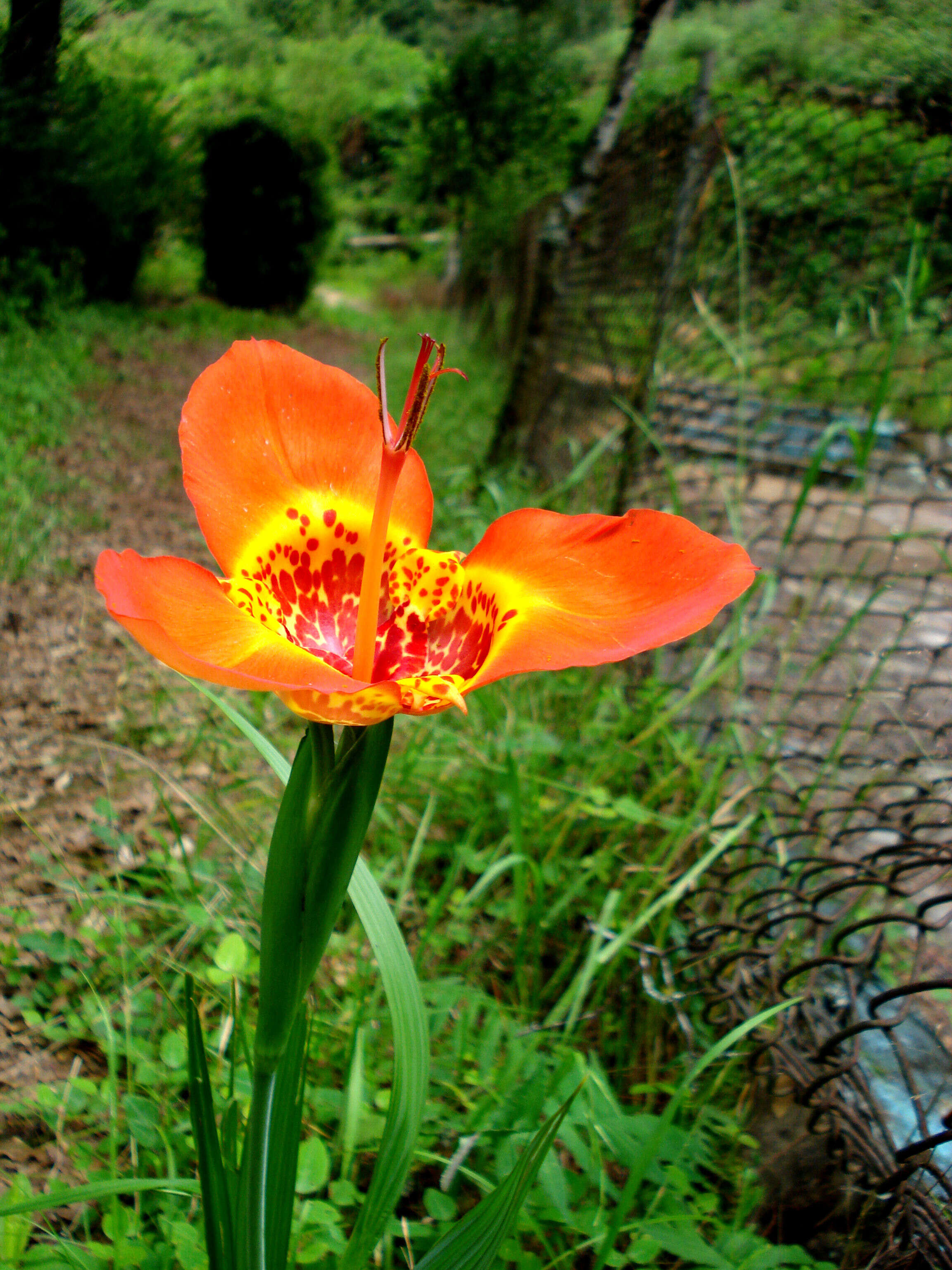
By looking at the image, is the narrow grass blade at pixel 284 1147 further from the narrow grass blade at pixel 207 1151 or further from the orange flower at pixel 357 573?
the orange flower at pixel 357 573

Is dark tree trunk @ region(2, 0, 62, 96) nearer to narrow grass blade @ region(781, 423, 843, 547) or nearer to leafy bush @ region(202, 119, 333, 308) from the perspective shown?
leafy bush @ region(202, 119, 333, 308)

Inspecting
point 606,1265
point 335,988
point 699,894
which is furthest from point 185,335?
point 606,1265

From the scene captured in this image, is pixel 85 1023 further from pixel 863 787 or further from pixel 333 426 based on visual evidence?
pixel 863 787

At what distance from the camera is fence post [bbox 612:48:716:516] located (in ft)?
4.63

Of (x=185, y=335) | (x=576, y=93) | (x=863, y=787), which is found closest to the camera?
(x=863, y=787)

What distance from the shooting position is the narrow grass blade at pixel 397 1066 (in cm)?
37

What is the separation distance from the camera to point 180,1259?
485 mm

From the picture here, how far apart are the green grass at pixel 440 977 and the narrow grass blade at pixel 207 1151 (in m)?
0.10

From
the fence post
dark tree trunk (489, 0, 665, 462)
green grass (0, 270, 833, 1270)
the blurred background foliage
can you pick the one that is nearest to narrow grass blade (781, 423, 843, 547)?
green grass (0, 270, 833, 1270)

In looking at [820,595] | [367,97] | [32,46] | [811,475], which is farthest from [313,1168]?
[367,97]

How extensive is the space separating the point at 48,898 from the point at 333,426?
62 cm

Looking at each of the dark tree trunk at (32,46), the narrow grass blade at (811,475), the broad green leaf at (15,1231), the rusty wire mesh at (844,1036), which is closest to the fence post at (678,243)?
the narrow grass blade at (811,475)

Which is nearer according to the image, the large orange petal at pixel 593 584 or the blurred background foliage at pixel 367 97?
the large orange petal at pixel 593 584

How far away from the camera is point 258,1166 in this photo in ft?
1.22
